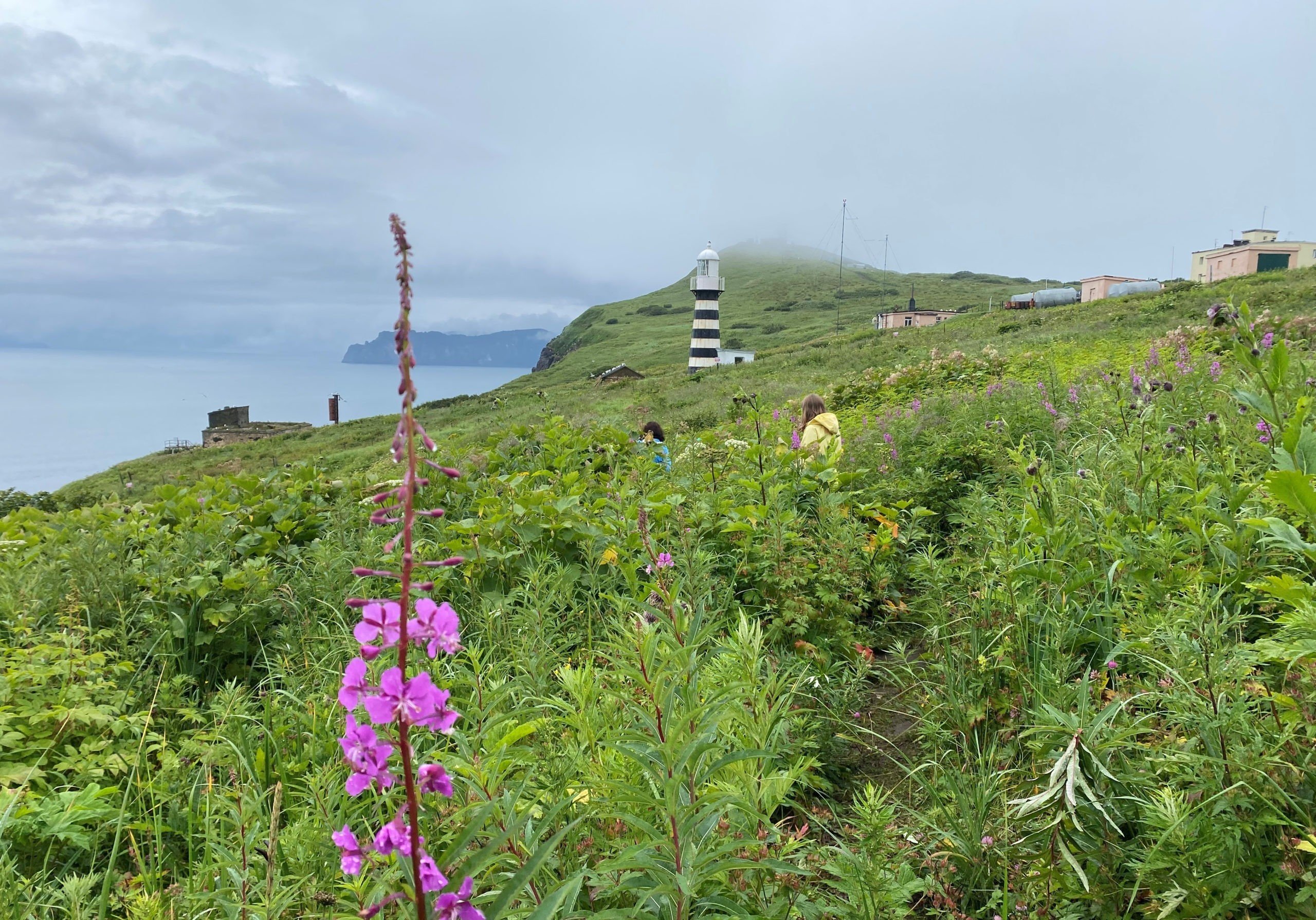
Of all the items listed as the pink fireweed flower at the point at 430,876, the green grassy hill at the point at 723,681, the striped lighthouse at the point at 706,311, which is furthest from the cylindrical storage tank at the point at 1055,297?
the pink fireweed flower at the point at 430,876

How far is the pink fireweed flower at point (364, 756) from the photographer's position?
0.98 m

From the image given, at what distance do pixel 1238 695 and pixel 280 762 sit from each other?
10.7 feet

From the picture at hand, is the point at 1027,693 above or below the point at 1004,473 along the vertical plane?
below

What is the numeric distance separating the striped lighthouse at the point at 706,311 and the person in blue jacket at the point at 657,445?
174 ft

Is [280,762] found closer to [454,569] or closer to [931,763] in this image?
[454,569]

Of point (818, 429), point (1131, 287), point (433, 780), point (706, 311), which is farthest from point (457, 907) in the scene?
point (1131, 287)

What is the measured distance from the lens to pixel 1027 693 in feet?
9.20

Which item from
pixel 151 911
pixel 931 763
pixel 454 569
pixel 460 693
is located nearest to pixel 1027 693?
pixel 931 763

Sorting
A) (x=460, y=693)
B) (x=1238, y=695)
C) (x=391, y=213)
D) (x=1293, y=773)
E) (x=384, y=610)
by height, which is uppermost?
(x=391, y=213)

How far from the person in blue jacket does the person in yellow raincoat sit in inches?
45.3

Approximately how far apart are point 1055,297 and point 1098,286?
25.6 ft

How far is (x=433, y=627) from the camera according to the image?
104cm

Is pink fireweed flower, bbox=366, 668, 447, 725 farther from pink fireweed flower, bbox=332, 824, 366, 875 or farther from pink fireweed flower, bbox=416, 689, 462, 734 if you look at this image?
pink fireweed flower, bbox=332, 824, 366, 875

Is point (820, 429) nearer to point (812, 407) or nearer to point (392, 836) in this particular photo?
point (812, 407)
